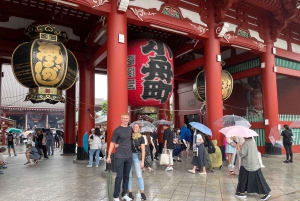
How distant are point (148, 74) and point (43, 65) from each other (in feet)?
10.3

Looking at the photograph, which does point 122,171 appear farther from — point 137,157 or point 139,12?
point 139,12

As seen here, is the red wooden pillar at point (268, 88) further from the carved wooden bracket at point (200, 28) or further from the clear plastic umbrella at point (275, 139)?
the carved wooden bracket at point (200, 28)

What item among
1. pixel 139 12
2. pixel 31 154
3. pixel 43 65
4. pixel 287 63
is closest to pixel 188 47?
pixel 139 12

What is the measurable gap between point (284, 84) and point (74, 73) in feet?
43.6

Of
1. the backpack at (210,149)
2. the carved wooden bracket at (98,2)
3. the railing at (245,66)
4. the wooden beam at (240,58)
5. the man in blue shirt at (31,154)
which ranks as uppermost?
the carved wooden bracket at (98,2)

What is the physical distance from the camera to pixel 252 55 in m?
12.2

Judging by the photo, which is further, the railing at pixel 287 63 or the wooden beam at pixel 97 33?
the railing at pixel 287 63

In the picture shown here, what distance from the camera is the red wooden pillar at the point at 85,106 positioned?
400 inches

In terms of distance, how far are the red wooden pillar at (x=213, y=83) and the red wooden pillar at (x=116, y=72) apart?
371cm

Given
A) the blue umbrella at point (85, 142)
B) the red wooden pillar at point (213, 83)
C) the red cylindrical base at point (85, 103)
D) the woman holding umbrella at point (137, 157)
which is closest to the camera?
the woman holding umbrella at point (137, 157)

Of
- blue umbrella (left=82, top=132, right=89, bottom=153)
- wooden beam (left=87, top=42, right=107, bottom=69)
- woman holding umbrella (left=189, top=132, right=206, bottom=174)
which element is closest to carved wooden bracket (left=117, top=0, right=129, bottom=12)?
wooden beam (left=87, top=42, right=107, bottom=69)

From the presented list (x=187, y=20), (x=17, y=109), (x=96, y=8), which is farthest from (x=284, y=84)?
(x=17, y=109)

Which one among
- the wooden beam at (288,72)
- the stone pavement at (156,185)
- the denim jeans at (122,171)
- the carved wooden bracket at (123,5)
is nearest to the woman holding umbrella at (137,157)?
the denim jeans at (122,171)

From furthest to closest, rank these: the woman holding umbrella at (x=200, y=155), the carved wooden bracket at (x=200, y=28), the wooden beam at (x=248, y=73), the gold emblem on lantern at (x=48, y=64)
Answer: the wooden beam at (x=248, y=73) < the carved wooden bracket at (x=200, y=28) < the woman holding umbrella at (x=200, y=155) < the gold emblem on lantern at (x=48, y=64)
